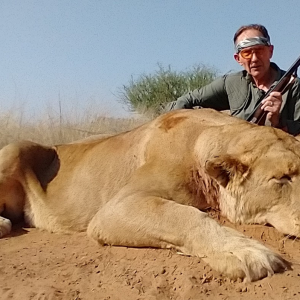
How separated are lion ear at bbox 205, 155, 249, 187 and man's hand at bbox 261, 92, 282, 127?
178cm

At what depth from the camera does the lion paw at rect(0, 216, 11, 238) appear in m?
4.59

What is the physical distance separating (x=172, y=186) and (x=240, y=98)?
8.73 ft

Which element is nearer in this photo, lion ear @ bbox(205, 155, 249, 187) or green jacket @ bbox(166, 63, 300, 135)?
lion ear @ bbox(205, 155, 249, 187)

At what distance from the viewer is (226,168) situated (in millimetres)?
3848

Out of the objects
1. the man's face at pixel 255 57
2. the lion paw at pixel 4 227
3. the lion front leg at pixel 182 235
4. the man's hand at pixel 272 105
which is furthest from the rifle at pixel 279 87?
the lion paw at pixel 4 227

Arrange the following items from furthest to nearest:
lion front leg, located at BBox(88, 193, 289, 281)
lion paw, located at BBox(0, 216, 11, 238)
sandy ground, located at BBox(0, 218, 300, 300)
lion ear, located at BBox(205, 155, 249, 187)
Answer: lion paw, located at BBox(0, 216, 11, 238)
lion ear, located at BBox(205, 155, 249, 187)
lion front leg, located at BBox(88, 193, 289, 281)
sandy ground, located at BBox(0, 218, 300, 300)

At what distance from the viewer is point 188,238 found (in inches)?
133

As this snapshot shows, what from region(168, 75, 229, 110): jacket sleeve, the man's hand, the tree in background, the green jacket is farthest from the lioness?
the tree in background

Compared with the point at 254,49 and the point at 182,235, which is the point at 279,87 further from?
the point at 182,235

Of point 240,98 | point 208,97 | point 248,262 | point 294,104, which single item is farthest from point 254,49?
point 248,262

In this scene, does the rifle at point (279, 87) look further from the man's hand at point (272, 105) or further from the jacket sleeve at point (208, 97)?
the jacket sleeve at point (208, 97)

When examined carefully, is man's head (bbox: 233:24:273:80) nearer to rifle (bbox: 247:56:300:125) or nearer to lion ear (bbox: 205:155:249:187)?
rifle (bbox: 247:56:300:125)

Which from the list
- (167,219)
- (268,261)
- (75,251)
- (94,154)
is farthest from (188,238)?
(94,154)

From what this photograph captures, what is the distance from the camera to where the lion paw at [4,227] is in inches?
181
